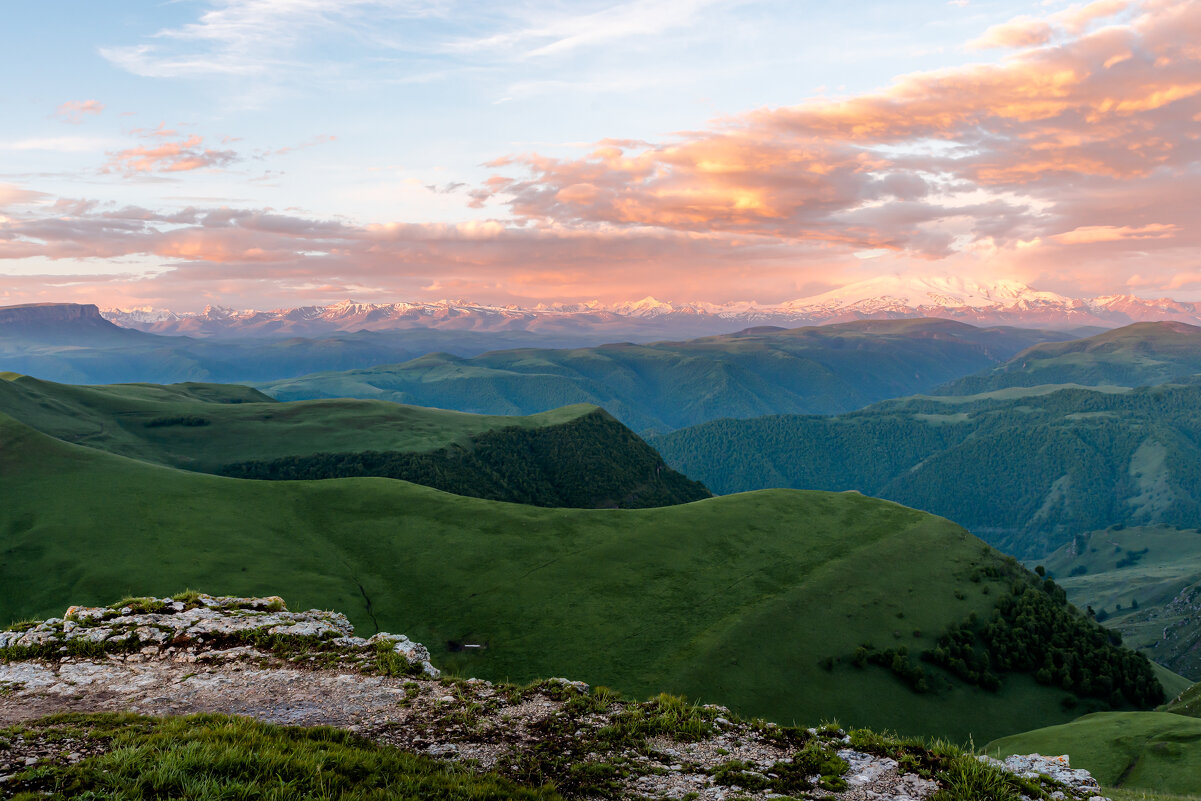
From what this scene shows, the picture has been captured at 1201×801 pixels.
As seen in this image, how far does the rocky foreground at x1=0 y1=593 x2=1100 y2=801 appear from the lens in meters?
18.4

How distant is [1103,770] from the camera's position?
55750 mm

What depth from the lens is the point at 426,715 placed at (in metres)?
22.3

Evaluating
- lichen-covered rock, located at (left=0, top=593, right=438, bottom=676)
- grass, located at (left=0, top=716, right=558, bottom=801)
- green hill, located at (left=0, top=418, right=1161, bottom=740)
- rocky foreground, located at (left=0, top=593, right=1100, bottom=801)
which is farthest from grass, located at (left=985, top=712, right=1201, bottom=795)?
grass, located at (left=0, top=716, right=558, bottom=801)

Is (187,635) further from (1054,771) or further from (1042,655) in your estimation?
(1042,655)

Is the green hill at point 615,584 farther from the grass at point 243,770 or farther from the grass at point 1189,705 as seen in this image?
the grass at point 243,770

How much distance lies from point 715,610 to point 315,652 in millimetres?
84347

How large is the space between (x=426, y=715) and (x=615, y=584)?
281ft

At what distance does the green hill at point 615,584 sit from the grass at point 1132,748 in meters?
27.7

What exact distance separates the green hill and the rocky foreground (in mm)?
56510

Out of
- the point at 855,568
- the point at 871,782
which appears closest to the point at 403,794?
the point at 871,782

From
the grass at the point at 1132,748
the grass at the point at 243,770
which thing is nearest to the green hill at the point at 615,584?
the grass at the point at 1132,748

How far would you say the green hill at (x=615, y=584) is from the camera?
89812 mm

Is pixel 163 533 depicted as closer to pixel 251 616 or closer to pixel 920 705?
pixel 251 616

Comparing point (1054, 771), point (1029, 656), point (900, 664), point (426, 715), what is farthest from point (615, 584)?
point (1054, 771)
